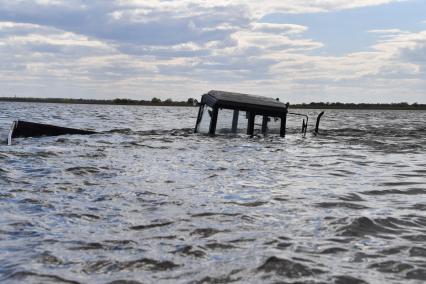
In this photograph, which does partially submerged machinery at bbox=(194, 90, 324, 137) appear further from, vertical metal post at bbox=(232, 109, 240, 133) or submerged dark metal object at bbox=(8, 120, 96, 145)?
submerged dark metal object at bbox=(8, 120, 96, 145)

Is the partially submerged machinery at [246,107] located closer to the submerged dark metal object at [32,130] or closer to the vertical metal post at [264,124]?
the vertical metal post at [264,124]

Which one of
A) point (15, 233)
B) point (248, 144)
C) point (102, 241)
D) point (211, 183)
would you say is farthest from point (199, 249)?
point (248, 144)

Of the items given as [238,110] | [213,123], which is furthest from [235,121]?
[213,123]

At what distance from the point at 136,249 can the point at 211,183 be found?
14.8ft

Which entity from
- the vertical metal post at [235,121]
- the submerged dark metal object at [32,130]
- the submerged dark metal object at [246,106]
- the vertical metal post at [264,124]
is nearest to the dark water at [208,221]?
the submerged dark metal object at [246,106]

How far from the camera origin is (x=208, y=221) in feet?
21.7

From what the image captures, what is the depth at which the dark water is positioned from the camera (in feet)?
15.2

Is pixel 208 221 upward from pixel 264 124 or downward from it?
downward

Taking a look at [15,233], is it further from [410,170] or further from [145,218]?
[410,170]

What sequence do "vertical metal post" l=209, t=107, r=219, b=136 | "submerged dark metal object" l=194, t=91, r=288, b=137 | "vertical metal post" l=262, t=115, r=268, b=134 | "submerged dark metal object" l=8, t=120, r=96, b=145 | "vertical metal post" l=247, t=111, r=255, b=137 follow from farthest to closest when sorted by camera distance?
"submerged dark metal object" l=8, t=120, r=96, b=145
"vertical metal post" l=262, t=115, r=268, b=134
"vertical metal post" l=247, t=111, r=255, b=137
"vertical metal post" l=209, t=107, r=219, b=136
"submerged dark metal object" l=194, t=91, r=288, b=137

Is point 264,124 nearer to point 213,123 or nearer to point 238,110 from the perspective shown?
point 238,110

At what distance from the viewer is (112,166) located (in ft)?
39.4

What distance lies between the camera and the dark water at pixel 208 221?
464 centimetres

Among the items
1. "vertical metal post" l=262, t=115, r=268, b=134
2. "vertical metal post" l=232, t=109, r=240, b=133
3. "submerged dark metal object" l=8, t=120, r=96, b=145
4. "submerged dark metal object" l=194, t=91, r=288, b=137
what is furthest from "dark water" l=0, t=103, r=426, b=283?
"submerged dark metal object" l=8, t=120, r=96, b=145
